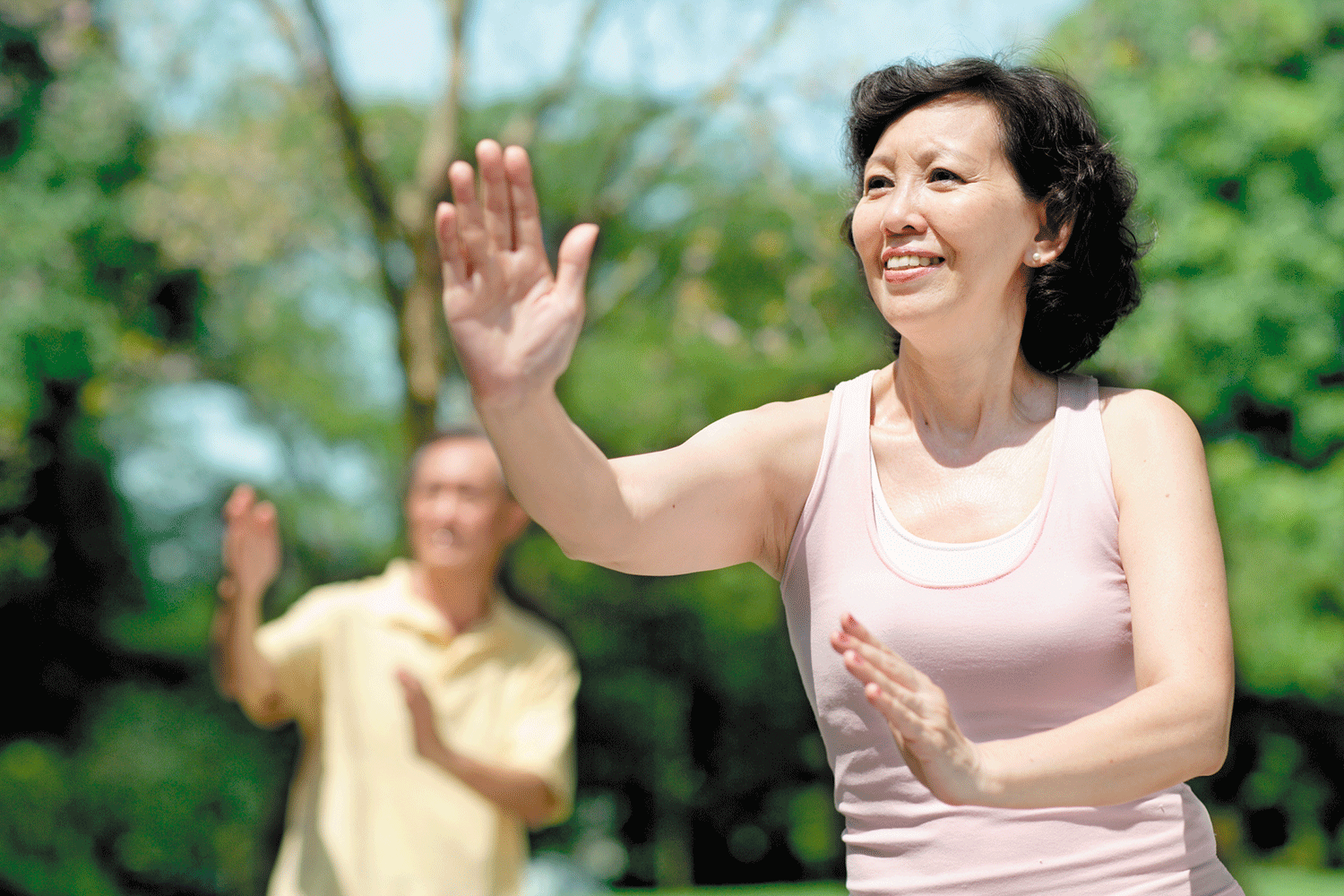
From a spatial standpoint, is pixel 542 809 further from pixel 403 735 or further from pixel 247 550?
pixel 247 550

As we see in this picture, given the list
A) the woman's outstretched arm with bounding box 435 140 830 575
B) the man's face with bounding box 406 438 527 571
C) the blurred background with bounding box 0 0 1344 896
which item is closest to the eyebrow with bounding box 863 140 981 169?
the woman's outstretched arm with bounding box 435 140 830 575

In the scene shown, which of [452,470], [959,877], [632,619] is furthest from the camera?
[632,619]

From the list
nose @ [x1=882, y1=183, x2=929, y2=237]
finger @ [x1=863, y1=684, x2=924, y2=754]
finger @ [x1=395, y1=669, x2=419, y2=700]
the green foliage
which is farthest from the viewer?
the green foliage

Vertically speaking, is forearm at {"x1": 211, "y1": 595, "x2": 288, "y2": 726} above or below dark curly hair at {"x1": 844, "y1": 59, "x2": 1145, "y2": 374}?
below

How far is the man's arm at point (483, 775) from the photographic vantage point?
3.50 m

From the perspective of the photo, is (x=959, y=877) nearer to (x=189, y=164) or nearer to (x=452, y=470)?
(x=452, y=470)

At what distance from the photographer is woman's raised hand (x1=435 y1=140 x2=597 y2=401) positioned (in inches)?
64.2

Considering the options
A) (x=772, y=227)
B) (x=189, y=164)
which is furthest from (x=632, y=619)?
(x=189, y=164)

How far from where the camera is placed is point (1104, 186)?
214 centimetres

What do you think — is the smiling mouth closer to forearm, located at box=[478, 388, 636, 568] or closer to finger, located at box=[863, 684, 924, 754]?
forearm, located at box=[478, 388, 636, 568]

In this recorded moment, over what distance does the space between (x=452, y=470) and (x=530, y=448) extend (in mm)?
2428

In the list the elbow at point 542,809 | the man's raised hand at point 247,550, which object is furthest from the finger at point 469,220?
the elbow at point 542,809

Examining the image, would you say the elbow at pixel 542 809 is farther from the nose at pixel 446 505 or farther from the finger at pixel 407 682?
the nose at pixel 446 505

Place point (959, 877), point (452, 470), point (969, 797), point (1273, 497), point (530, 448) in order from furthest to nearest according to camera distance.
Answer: point (1273, 497) < point (452, 470) < point (959, 877) < point (530, 448) < point (969, 797)
